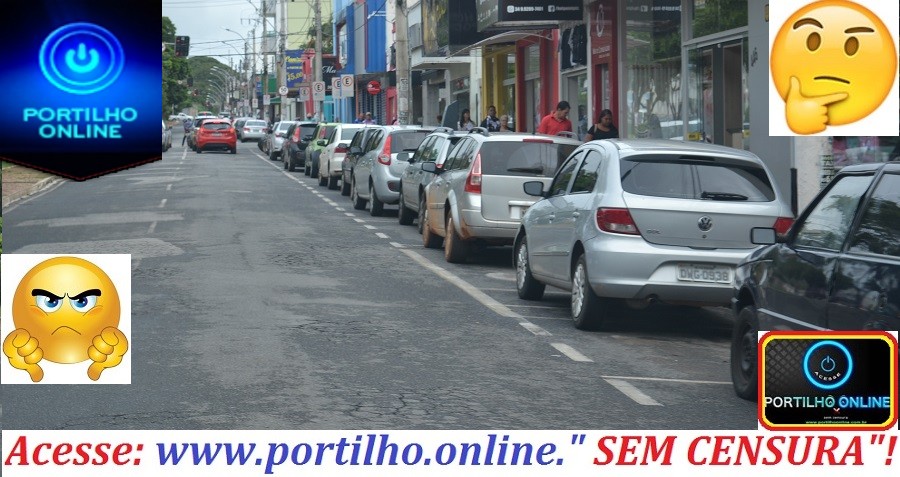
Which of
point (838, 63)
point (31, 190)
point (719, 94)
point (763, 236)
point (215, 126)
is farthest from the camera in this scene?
point (215, 126)

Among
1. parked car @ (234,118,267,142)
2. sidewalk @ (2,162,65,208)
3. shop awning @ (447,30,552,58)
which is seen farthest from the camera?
parked car @ (234,118,267,142)

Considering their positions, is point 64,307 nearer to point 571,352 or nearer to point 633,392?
point 633,392

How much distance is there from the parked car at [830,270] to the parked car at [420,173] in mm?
10282

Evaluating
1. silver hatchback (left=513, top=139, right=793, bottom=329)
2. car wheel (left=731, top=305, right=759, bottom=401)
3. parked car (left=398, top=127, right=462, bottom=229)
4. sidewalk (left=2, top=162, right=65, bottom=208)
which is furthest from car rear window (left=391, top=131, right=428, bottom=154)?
car wheel (left=731, top=305, right=759, bottom=401)

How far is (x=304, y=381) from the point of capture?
29.0ft

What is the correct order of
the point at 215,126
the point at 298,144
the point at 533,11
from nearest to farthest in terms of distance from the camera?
the point at 533,11 < the point at 298,144 < the point at 215,126

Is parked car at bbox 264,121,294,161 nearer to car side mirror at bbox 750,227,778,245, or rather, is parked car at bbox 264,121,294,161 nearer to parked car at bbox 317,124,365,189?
parked car at bbox 317,124,365,189

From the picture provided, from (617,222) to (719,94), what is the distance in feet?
37.9

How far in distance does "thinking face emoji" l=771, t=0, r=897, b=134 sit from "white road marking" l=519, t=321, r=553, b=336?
4.50 metres

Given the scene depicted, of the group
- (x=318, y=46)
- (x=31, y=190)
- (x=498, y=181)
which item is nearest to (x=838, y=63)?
(x=498, y=181)

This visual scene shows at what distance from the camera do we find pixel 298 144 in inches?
1695

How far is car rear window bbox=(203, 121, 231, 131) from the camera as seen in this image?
61188 mm

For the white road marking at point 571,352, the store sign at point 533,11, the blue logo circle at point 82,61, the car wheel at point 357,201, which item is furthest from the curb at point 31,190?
the blue logo circle at point 82,61

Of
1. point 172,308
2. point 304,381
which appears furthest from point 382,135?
point 304,381
